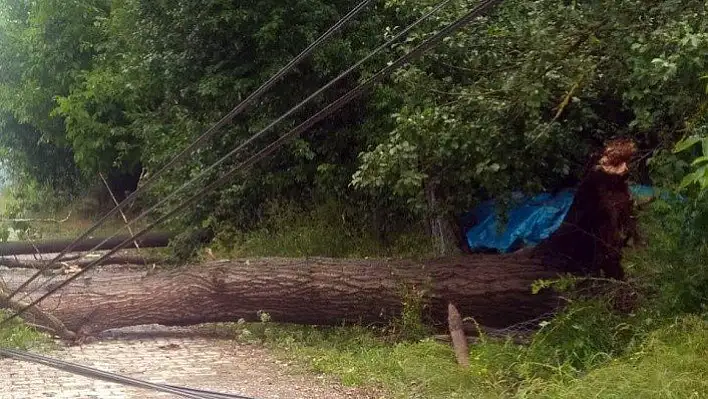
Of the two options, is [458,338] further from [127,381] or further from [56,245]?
[56,245]

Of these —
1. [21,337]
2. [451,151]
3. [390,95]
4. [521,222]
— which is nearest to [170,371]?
[21,337]

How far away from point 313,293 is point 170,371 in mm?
1573

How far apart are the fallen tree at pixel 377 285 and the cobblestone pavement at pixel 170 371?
299mm

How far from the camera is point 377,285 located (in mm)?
7742

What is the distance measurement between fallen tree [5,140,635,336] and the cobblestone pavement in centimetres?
30

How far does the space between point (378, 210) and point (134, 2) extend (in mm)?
4459

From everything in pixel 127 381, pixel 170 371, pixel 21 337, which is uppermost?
pixel 127 381

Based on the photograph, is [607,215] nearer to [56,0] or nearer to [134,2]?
[134,2]

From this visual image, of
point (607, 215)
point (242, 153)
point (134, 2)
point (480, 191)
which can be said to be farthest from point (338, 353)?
point (134, 2)

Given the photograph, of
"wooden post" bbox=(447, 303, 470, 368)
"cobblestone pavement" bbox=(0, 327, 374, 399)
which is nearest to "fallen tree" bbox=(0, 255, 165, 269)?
"cobblestone pavement" bbox=(0, 327, 374, 399)

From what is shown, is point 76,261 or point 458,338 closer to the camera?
point 458,338

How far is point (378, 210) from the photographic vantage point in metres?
10.6

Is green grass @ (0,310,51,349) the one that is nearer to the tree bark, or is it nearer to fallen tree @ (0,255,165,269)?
fallen tree @ (0,255,165,269)

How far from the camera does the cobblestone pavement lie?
21.1ft
